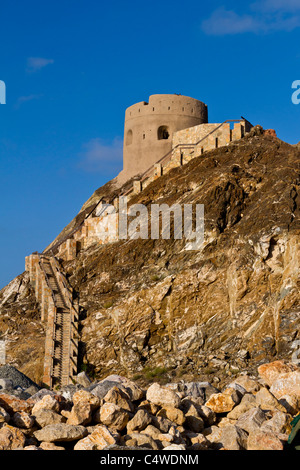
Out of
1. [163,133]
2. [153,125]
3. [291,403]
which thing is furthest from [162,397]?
[163,133]

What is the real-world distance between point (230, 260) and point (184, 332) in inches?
130

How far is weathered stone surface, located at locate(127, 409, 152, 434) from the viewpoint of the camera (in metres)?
10.5

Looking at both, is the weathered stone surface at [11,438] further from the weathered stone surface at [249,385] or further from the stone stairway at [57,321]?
the stone stairway at [57,321]

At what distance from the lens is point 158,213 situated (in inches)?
1171

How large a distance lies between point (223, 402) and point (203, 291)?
13733 mm

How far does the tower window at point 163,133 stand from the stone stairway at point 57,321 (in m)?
10.4

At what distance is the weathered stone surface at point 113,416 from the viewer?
10570mm

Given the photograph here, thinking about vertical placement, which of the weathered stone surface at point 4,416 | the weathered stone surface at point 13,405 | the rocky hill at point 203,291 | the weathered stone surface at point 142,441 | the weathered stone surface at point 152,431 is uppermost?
the rocky hill at point 203,291

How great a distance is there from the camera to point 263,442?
10109mm

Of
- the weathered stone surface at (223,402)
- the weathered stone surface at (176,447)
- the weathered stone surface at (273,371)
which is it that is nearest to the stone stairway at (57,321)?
the weathered stone surface at (273,371)

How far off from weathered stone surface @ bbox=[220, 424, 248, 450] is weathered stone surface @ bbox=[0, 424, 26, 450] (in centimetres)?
308

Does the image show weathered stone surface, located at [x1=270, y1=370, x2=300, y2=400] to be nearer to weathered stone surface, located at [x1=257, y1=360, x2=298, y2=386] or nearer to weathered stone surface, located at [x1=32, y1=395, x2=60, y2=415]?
weathered stone surface, located at [x1=257, y1=360, x2=298, y2=386]
